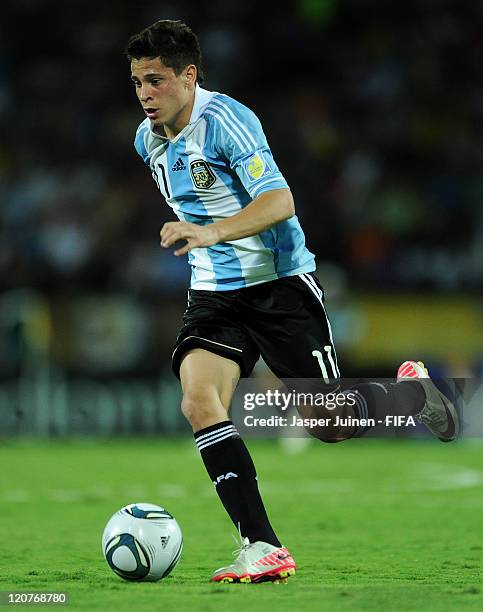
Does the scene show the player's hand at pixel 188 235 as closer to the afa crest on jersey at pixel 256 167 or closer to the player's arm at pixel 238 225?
the player's arm at pixel 238 225

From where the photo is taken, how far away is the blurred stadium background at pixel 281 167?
14.4 meters

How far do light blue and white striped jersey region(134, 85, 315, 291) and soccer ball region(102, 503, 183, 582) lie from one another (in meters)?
0.99

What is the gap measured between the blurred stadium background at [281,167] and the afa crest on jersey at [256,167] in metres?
9.19

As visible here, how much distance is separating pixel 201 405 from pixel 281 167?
10.8m

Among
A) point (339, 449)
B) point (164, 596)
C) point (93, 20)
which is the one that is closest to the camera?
point (164, 596)

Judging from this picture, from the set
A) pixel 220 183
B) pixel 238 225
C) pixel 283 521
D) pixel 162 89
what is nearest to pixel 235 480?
pixel 238 225

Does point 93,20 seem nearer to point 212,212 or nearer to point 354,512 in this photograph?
point 354,512

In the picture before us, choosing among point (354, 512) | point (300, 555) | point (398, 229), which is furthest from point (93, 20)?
point (300, 555)

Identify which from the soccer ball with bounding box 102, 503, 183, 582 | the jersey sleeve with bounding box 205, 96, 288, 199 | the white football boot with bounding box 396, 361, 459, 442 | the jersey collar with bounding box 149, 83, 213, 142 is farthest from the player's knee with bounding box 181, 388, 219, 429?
the white football boot with bounding box 396, 361, 459, 442

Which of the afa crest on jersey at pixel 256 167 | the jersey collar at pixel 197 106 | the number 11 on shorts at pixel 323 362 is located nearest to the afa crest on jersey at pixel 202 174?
the jersey collar at pixel 197 106

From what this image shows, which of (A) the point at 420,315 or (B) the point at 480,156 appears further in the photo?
(B) the point at 480,156

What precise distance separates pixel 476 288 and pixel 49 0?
26.1ft

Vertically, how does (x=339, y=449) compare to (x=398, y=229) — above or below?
below

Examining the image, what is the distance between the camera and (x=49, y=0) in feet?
60.2
